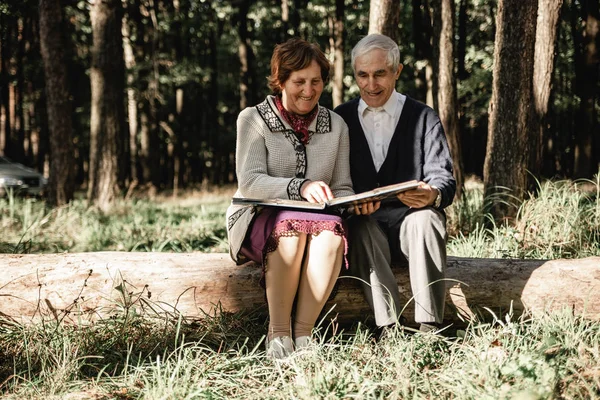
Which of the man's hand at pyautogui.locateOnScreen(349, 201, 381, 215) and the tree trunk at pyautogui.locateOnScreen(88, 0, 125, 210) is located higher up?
the tree trunk at pyautogui.locateOnScreen(88, 0, 125, 210)

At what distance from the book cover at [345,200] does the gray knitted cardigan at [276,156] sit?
147 mm

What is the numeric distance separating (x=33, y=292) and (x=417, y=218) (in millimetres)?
2272

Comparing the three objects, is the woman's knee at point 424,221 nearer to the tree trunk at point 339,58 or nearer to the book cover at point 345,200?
the book cover at point 345,200

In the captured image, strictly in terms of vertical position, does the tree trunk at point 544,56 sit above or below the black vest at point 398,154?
above

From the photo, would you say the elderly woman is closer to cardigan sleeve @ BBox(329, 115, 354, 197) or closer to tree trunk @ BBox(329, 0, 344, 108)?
cardigan sleeve @ BBox(329, 115, 354, 197)

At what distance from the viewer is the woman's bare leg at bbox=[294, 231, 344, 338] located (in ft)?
9.48

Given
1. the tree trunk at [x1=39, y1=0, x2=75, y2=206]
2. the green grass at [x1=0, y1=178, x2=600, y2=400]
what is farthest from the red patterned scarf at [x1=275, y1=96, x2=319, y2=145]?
the tree trunk at [x1=39, y1=0, x2=75, y2=206]

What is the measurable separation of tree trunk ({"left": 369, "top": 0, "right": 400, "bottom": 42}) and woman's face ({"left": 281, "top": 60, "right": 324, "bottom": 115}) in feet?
8.98

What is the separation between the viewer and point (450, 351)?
290 centimetres

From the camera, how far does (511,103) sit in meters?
5.20

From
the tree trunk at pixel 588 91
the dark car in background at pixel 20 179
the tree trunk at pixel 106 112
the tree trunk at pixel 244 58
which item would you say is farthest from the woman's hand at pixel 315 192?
the tree trunk at pixel 244 58

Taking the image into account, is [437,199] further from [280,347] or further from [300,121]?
[280,347]

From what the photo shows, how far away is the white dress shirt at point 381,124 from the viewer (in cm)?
338

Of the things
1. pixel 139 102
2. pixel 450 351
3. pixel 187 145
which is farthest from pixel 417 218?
pixel 187 145
